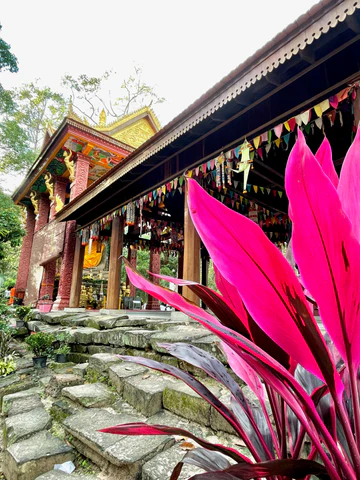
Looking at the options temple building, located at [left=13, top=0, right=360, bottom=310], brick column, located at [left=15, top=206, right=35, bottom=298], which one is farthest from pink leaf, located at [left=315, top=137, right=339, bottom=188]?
brick column, located at [left=15, top=206, right=35, bottom=298]

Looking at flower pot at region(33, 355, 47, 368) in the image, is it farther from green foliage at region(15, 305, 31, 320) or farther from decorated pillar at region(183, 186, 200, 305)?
green foliage at region(15, 305, 31, 320)

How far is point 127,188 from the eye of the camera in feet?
19.1

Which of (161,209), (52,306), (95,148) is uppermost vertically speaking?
(95,148)

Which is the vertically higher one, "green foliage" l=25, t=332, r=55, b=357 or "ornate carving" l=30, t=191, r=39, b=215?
"ornate carving" l=30, t=191, r=39, b=215

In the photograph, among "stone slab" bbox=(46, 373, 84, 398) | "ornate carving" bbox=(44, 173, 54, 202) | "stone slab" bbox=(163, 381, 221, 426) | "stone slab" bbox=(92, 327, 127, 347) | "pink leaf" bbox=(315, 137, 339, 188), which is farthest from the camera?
"ornate carving" bbox=(44, 173, 54, 202)

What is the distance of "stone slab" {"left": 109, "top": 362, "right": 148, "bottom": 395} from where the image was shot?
2.37 meters

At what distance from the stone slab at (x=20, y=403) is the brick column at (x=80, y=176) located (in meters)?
6.64

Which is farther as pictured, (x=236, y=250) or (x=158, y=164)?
(x=158, y=164)

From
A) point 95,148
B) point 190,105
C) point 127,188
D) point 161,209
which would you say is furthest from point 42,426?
point 95,148

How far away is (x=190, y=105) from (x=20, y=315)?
6.72 meters

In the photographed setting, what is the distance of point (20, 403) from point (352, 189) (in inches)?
126

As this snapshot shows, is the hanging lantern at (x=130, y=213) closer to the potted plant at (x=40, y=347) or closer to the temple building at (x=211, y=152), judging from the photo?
Result: the temple building at (x=211, y=152)

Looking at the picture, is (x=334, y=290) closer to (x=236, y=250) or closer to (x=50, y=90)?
(x=236, y=250)

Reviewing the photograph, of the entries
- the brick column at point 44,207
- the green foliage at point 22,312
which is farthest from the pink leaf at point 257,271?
the brick column at point 44,207
